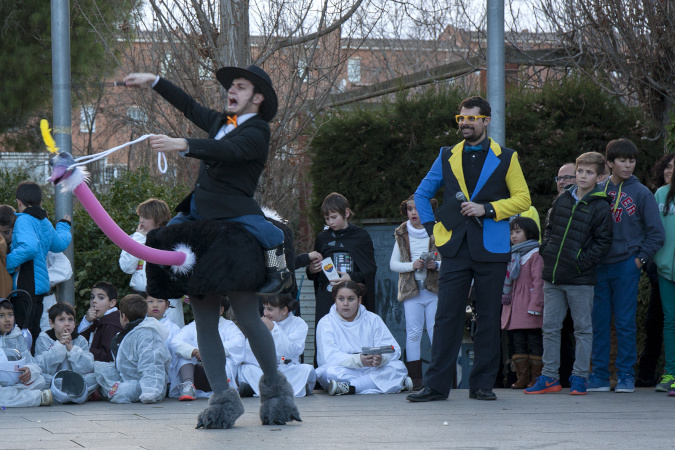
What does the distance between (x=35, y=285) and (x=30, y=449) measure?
398 centimetres

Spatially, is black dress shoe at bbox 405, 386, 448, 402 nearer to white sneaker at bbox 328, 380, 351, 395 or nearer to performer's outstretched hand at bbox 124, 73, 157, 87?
white sneaker at bbox 328, 380, 351, 395

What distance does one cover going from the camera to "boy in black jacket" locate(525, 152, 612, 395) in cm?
694

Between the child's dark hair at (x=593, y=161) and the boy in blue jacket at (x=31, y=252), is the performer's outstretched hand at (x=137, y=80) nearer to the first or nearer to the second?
the boy in blue jacket at (x=31, y=252)

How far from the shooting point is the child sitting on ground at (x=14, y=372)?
6.51 metres

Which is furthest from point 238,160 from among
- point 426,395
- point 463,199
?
point 426,395

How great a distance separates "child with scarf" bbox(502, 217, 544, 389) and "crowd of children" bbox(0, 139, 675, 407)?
0.04 feet

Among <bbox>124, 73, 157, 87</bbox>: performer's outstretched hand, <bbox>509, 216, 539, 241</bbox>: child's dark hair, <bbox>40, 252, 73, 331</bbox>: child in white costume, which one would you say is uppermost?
<bbox>124, 73, 157, 87</bbox>: performer's outstretched hand

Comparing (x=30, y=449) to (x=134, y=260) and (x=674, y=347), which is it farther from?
(x=674, y=347)

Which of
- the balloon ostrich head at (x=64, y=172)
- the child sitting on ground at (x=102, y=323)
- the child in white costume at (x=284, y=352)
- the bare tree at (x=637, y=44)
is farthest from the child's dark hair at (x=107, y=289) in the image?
the bare tree at (x=637, y=44)

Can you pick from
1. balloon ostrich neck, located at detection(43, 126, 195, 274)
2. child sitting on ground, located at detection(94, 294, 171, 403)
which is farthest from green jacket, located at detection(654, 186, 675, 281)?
balloon ostrich neck, located at detection(43, 126, 195, 274)

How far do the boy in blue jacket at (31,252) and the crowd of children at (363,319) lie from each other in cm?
1

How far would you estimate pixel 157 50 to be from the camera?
11.1 metres

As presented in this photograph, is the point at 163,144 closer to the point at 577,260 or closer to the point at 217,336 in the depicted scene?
the point at 217,336

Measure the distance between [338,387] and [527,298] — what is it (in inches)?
73.4
